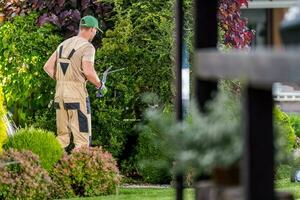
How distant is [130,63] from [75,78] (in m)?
1.32

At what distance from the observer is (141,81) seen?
14.5m

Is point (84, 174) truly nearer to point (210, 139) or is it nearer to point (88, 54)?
point (88, 54)

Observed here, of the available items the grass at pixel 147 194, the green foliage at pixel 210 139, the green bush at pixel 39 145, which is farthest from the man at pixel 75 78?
the green foliage at pixel 210 139

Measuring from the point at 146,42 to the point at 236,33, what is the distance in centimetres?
121

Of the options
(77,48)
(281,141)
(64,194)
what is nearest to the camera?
(281,141)

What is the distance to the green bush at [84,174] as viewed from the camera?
12.1 m

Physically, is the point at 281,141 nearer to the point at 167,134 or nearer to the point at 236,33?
the point at 167,134

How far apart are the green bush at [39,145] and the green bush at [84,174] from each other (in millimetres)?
103

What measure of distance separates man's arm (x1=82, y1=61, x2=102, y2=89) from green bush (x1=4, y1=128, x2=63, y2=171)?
1.16m

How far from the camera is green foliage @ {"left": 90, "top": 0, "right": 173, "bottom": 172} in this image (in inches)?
Result: 564

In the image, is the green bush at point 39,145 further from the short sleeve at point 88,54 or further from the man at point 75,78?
the short sleeve at point 88,54

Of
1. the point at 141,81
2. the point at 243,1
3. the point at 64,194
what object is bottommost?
the point at 64,194

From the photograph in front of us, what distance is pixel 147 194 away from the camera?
1247 cm

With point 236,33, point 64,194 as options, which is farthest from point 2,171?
point 236,33
